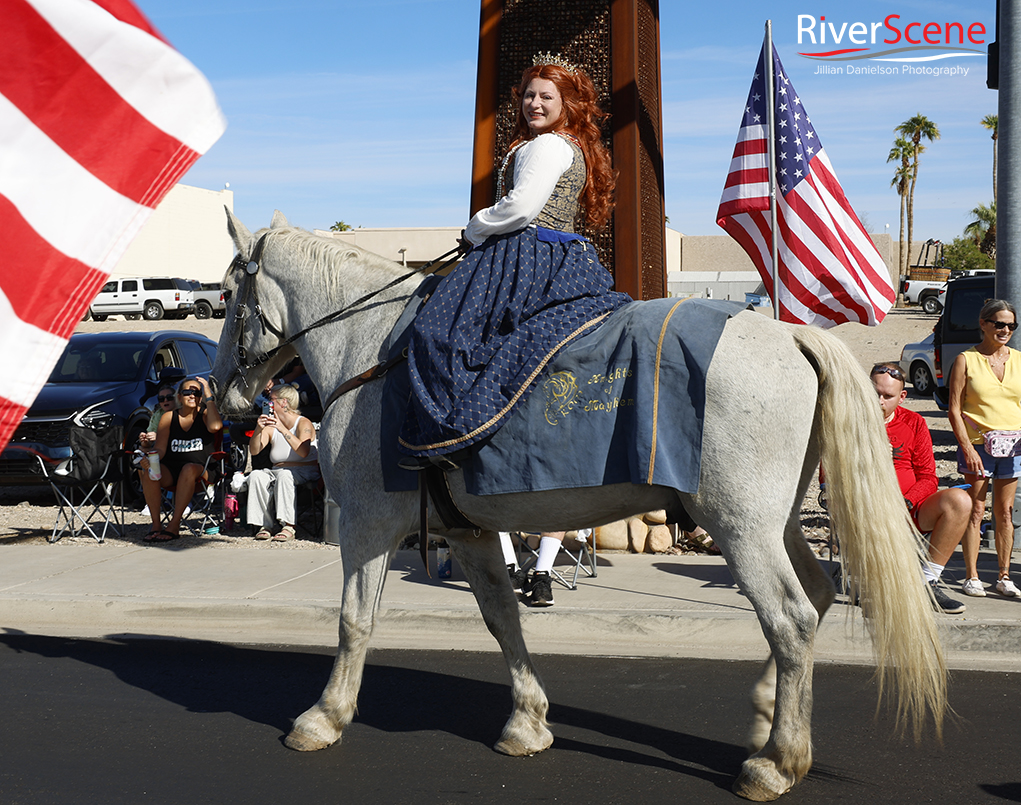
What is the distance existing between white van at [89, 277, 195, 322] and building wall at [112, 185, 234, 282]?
20.2m

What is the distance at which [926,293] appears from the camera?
41688 mm

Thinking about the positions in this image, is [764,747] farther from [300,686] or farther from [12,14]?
[12,14]

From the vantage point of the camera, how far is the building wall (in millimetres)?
63781

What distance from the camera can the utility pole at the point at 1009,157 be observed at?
7.75 metres

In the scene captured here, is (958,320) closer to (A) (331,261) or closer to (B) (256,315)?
(A) (331,261)

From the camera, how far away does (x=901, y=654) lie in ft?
12.0

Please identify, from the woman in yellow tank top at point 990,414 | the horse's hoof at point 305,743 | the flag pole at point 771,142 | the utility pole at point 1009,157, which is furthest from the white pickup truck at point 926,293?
the horse's hoof at point 305,743

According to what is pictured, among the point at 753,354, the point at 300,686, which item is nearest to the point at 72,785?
the point at 300,686

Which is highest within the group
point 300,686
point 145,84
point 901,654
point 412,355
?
point 145,84

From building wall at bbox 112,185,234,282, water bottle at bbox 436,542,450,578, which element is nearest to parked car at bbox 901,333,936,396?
water bottle at bbox 436,542,450,578

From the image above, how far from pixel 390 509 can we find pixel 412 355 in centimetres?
66

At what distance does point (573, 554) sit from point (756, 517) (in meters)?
4.15

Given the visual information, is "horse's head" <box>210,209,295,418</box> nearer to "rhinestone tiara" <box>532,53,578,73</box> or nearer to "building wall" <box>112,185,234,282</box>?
"rhinestone tiara" <box>532,53,578,73</box>

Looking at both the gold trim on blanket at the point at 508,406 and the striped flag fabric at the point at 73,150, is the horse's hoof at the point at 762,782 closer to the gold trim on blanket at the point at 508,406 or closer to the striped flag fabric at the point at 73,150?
the gold trim on blanket at the point at 508,406
